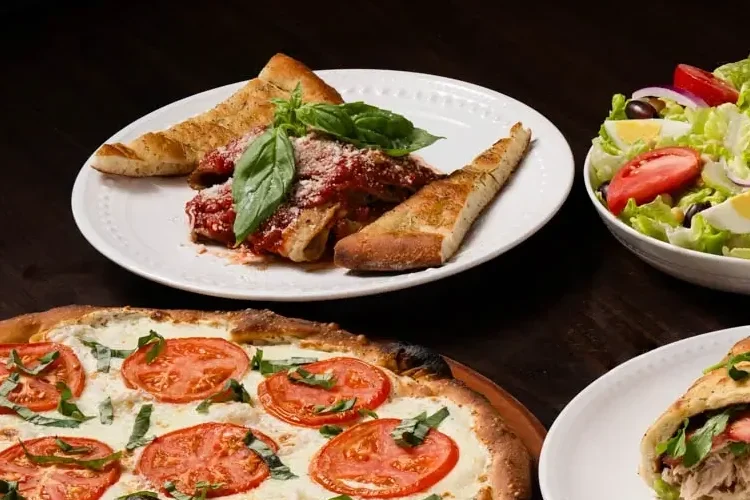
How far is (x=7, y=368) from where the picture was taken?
2.58 meters

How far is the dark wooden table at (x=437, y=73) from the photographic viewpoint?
2.85 metres

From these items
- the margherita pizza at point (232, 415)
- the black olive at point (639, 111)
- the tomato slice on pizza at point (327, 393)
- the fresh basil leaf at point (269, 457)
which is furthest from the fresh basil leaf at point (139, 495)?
the black olive at point (639, 111)

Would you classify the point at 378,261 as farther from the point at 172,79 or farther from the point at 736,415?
the point at 172,79

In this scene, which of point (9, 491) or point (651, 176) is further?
point (651, 176)

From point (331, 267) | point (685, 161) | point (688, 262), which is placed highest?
point (685, 161)

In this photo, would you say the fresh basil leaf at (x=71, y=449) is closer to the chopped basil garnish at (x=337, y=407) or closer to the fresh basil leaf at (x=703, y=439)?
the chopped basil garnish at (x=337, y=407)

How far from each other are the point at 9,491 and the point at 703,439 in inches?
50.7

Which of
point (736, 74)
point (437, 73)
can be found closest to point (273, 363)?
point (736, 74)

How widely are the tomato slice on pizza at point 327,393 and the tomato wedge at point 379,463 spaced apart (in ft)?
0.25

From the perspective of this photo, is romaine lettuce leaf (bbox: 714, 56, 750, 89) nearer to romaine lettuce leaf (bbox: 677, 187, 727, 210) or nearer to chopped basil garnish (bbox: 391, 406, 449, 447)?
romaine lettuce leaf (bbox: 677, 187, 727, 210)

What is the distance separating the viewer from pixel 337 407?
2350 millimetres

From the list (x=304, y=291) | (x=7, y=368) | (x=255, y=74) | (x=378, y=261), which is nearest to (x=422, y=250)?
(x=378, y=261)

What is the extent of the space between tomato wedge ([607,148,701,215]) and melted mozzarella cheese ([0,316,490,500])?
102 cm

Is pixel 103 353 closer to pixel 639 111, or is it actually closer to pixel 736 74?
pixel 639 111
